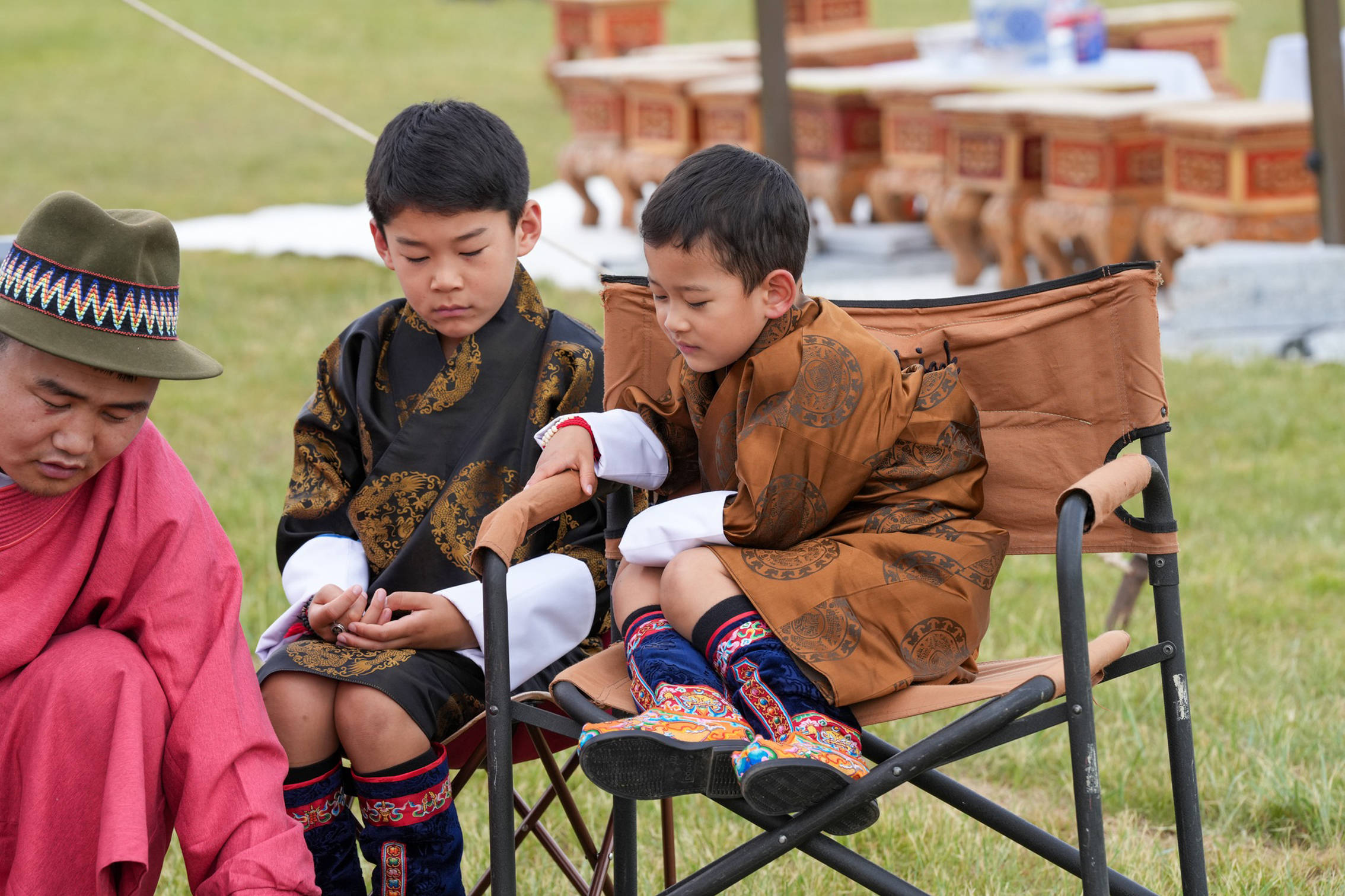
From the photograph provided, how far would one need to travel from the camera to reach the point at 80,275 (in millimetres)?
1844

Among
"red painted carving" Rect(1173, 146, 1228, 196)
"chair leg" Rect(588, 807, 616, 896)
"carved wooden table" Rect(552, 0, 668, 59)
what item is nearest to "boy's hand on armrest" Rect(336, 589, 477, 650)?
"chair leg" Rect(588, 807, 616, 896)

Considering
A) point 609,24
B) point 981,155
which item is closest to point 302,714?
point 981,155

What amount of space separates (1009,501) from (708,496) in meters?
0.48

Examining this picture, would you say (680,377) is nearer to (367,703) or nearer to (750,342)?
(750,342)

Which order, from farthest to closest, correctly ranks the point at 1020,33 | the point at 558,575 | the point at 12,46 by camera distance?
the point at 12,46 → the point at 1020,33 → the point at 558,575

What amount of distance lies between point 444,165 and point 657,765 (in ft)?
2.98

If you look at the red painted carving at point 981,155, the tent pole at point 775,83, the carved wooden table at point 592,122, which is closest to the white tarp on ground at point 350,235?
the carved wooden table at point 592,122

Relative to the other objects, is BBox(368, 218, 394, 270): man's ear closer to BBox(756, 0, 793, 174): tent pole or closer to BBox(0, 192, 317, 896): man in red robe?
BBox(0, 192, 317, 896): man in red robe

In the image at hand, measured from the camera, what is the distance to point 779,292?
6.82ft

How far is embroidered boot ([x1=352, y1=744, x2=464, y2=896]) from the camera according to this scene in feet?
6.60

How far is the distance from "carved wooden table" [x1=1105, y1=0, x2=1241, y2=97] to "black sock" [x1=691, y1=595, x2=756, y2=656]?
794 centimetres

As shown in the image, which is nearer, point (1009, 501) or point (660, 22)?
point (1009, 501)

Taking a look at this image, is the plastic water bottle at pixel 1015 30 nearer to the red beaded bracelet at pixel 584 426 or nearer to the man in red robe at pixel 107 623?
the red beaded bracelet at pixel 584 426

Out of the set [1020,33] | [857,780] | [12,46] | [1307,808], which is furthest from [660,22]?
[12,46]
